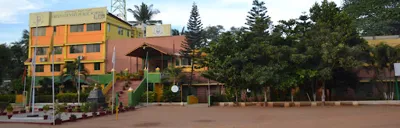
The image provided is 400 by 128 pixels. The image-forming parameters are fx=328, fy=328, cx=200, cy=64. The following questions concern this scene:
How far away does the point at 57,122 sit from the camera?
11.3 meters

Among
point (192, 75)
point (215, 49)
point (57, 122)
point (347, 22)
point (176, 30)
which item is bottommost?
point (57, 122)

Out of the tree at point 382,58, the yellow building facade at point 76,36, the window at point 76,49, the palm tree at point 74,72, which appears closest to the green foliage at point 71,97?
the palm tree at point 74,72

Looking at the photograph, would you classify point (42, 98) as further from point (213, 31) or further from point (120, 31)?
point (213, 31)

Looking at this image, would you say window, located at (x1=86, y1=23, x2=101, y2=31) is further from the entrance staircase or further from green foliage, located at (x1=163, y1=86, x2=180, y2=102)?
green foliage, located at (x1=163, y1=86, x2=180, y2=102)

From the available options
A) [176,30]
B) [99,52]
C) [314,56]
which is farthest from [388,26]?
[99,52]

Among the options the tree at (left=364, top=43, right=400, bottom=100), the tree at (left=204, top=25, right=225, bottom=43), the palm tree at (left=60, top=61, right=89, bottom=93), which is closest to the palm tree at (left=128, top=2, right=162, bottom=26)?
the tree at (left=204, top=25, right=225, bottom=43)

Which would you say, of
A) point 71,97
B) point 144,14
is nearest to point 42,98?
point 71,97

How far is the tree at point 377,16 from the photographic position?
1135 inches

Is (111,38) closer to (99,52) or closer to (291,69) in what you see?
(99,52)

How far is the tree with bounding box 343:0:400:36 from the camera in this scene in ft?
94.6

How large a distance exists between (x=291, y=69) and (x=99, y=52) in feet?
57.2

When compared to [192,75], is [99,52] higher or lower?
higher

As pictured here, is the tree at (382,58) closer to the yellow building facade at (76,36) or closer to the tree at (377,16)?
the tree at (377,16)

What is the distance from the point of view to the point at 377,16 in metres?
29.8
